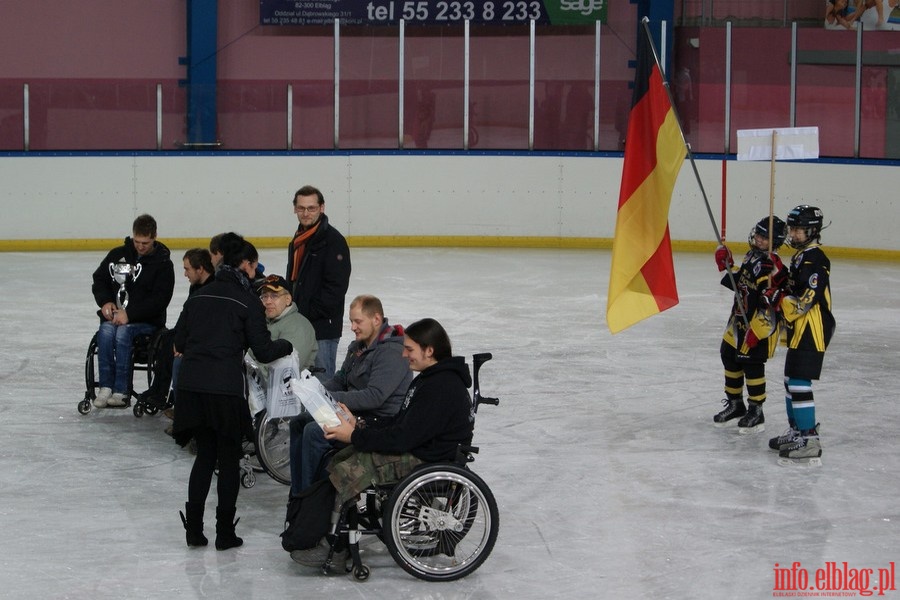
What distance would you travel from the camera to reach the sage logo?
1738cm

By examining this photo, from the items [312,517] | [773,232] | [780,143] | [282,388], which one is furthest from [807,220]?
[312,517]

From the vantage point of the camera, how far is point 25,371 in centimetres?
823

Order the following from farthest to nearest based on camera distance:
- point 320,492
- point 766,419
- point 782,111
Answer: point 782,111, point 766,419, point 320,492

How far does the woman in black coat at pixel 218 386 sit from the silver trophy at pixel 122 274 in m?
2.25

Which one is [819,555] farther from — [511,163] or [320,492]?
[511,163]

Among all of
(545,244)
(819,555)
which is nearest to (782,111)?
(545,244)

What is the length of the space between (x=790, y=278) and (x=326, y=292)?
7.20ft

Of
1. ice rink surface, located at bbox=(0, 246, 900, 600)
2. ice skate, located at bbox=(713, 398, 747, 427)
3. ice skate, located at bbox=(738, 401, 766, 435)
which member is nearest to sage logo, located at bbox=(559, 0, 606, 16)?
ice rink surface, located at bbox=(0, 246, 900, 600)

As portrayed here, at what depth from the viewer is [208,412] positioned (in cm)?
489

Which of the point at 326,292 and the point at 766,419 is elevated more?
the point at 326,292

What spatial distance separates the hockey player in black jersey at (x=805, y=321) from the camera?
6.10 m

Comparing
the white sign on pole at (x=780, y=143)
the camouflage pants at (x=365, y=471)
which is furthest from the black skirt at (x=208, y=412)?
the white sign on pole at (x=780, y=143)

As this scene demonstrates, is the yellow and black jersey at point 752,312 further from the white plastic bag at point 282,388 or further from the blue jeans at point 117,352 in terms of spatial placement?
the blue jeans at point 117,352

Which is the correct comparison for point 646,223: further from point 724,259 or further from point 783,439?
point 783,439
